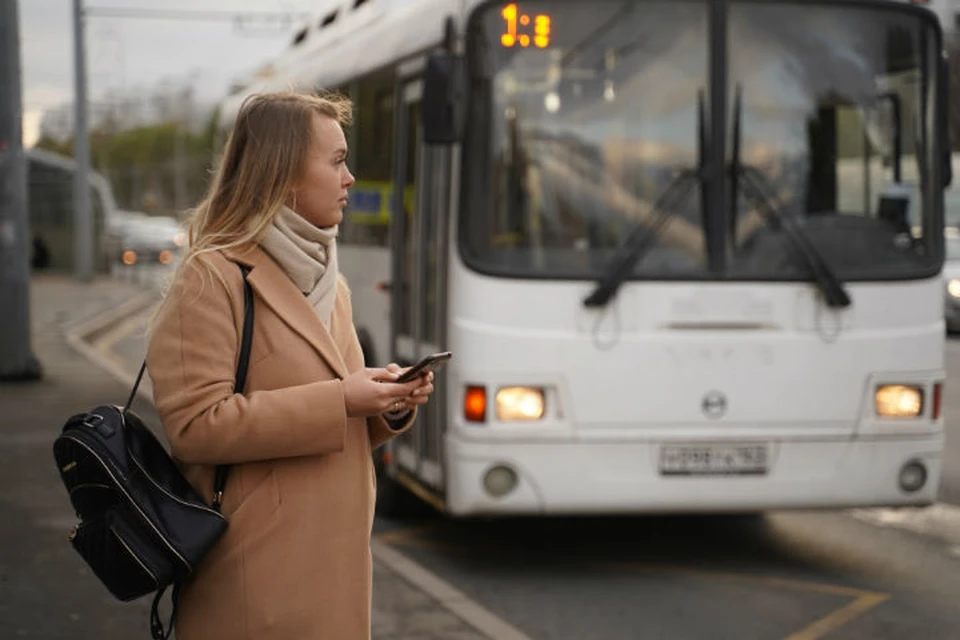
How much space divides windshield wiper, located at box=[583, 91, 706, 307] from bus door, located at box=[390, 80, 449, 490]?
2.79ft

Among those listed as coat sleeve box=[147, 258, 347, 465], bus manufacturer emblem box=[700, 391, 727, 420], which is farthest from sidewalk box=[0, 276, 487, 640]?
coat sleeve box=[147, 258, 347, 465]

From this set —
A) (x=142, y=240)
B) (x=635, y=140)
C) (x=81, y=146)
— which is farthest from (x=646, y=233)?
(x=142, y=240)

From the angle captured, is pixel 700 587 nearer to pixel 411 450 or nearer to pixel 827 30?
pixel 411 450

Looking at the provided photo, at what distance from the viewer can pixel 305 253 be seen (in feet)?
10.5

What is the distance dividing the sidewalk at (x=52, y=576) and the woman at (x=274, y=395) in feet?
10.1

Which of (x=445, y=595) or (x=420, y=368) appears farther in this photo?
(x=445, y=595)

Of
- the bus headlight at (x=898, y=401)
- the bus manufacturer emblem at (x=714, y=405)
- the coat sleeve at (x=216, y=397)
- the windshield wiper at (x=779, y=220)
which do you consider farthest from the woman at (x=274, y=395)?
the bus headlight at (x=898, y=401)

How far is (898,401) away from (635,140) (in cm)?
173

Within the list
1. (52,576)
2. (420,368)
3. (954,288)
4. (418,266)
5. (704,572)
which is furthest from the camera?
(954,288)

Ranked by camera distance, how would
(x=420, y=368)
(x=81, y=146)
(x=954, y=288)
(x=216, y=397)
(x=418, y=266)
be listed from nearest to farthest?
(x=216, y=397) → (x=420, y=368) → (x=418, y=266) → (x=954, y=288) → (x=81, y=146)

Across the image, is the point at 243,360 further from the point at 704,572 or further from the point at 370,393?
the point at 704,572

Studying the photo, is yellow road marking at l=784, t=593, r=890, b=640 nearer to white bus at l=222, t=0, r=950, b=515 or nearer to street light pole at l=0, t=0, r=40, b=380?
white bus at l=222, t=0, r=950, b=515

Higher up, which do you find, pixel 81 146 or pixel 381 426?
pixel 81 146

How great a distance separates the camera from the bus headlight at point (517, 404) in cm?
739
